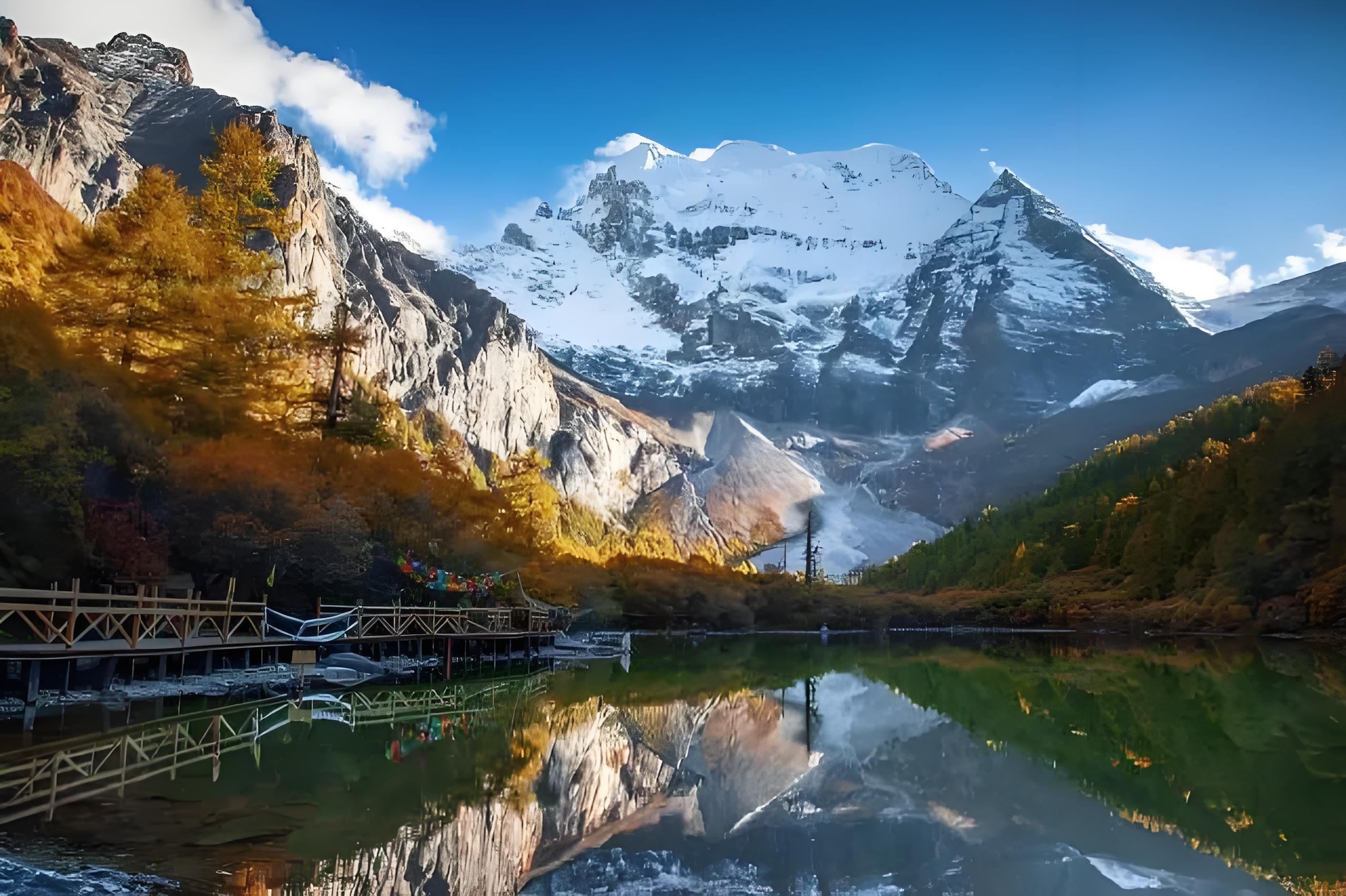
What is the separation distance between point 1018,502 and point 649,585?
7861 centimetres

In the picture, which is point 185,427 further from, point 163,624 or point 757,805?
point 757,805

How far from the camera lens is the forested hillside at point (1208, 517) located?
5091 centimetres

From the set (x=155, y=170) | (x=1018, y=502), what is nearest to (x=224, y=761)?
(x=155, y=170)

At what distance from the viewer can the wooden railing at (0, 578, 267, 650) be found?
16.8 metres

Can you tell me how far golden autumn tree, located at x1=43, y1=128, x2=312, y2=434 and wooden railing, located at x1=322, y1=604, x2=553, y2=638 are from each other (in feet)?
25.7

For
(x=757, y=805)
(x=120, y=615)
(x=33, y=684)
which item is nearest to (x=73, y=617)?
(x=33, y=684)

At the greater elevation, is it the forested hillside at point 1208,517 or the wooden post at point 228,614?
the forested hillside at point 1208,517

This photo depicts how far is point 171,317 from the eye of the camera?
98.8 feet

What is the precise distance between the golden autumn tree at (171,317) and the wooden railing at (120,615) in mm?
7940

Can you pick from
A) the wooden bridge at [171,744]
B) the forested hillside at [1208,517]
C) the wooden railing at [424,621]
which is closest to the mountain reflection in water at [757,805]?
the wooden bridge at [171,744]

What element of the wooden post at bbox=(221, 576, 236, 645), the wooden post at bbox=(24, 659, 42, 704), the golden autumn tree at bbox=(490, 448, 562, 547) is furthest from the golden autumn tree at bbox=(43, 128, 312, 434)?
the golden autumn tree at bbox=(490, 448, 562, 547)

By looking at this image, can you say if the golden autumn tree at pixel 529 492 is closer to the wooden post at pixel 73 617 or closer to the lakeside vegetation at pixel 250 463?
the lakeside vegetation at pixel 250 463

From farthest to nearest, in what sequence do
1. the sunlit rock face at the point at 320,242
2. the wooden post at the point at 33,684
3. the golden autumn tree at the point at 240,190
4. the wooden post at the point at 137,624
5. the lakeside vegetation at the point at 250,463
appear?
1. the sunlit rock face at the point at 320,242
2. the golden autumn tree at the point at 240,190
3. the lakeside vegetation at the point at 250,463
4. the wooden post at the point at 137,624
5. the wooden post at the point at 33,684

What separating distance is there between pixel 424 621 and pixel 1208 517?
60132 mm
